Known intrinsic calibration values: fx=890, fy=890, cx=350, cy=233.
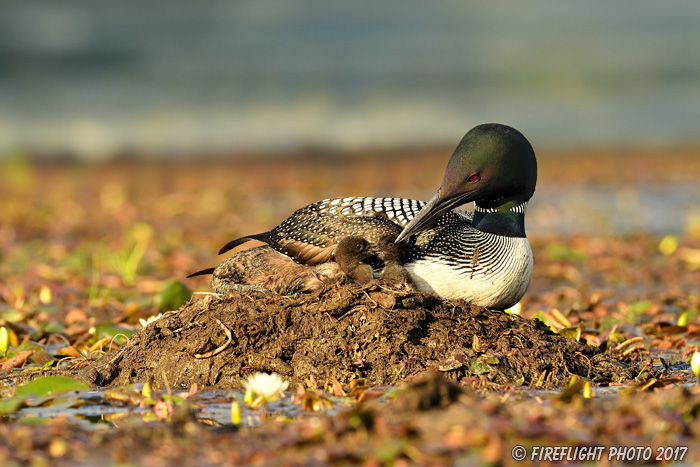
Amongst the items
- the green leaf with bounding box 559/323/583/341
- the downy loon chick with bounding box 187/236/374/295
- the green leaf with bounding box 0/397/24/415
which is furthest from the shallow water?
the green leaf with bounding box 0/397/24/415

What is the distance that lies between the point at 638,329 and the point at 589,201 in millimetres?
8996

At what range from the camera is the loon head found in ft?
17.1

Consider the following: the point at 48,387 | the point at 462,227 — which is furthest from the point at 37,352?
the point at 462,227

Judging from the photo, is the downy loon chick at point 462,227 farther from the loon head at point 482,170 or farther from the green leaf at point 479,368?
the green leaf at point 479,368

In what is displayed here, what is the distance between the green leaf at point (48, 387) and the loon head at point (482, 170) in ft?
6.81

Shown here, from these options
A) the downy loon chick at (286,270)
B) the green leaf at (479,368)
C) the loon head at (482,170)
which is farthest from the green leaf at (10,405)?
the loon head at (482,170)

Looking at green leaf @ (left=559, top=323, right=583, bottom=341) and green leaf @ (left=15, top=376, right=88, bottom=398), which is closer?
green leaf @ (left=15, top=376, right=88, bottom=398)

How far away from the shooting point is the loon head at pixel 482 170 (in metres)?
5.21

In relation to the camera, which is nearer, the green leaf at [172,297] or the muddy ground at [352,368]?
the muddy ground at [352,368]

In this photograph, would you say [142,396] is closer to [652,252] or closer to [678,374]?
[678,374]

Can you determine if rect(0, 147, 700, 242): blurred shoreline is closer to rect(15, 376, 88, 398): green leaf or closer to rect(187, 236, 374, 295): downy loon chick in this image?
rect(187, 236, 374, 295): downy loon chick

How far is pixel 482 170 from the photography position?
206 inches

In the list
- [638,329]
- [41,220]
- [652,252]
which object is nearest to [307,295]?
[638,329]

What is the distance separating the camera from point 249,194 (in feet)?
52.9
